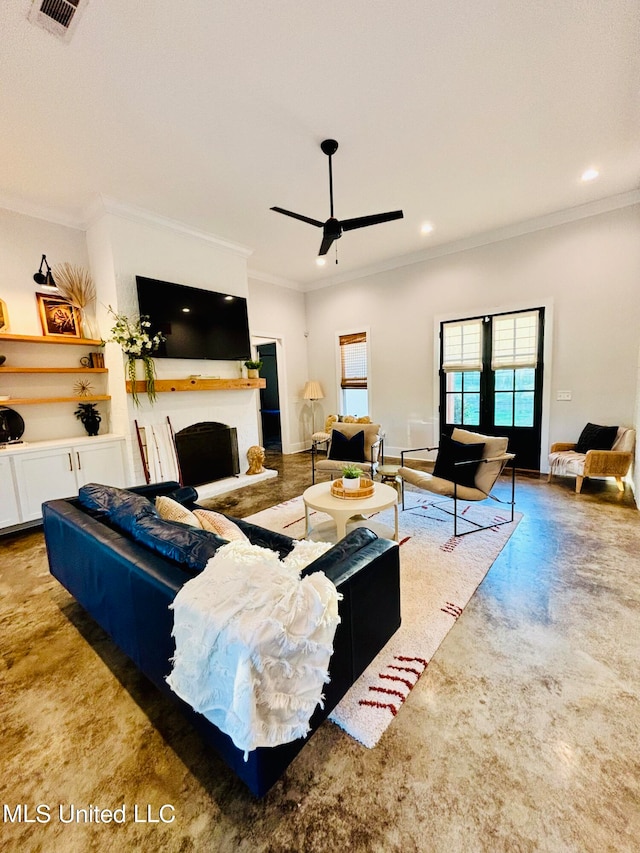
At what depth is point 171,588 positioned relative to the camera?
47.6 inches

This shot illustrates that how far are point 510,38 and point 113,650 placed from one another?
4245 millimetres

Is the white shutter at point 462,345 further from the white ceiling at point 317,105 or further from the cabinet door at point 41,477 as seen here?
the cabinet door at point 41,477

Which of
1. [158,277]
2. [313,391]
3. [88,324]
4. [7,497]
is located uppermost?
[158,277]

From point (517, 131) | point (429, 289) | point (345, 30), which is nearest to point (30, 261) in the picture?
point (345, 30)

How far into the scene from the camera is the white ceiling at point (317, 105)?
1.98m

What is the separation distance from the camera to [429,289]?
5664mm

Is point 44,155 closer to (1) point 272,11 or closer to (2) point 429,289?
(1) point 272,11

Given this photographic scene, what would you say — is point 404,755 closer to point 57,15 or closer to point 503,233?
point 57,15

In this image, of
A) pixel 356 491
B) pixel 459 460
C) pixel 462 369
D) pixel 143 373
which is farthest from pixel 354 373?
pixel 356 491

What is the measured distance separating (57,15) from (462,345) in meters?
5.16

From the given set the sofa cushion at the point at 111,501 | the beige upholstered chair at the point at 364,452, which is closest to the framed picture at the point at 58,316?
the sofa cushion at the point at 111,501

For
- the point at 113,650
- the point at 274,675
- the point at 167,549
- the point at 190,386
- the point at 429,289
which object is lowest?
the point at 113,650

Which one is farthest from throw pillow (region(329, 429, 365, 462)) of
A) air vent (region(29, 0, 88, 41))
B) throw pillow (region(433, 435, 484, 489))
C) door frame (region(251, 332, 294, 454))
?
air vent (region(29, 0, 88, 41))

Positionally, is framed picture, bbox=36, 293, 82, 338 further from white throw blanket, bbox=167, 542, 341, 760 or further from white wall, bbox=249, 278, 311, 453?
white throw blanket, bbox=167, 542, 341, 760
